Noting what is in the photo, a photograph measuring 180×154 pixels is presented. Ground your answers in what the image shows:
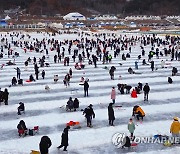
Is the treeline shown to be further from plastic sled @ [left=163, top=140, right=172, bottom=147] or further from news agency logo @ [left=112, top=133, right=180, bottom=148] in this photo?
plastic sled @ [left=163, top=140, right=172, bottom=147]

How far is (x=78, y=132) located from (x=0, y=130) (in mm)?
2943

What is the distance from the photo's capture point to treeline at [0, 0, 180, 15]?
126812 mm

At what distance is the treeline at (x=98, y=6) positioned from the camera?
416 ft

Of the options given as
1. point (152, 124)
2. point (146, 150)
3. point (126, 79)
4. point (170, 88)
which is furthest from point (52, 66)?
point (146, 150)

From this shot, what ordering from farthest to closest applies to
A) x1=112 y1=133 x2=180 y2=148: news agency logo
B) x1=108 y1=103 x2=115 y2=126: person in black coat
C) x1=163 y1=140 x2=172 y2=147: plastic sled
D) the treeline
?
1. the treeline
2. x1=108 y1=103 x2=115 y2=126: person in black coat
3. x1=112 y1=133 x2=180 y2=148: news agency logo
4. x1=163 y1=140 x2=172 y2=147: plastic sled

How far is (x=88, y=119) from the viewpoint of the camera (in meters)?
13.0

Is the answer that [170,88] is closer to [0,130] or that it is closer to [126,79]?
[126,79]

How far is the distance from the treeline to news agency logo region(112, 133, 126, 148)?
114 meters

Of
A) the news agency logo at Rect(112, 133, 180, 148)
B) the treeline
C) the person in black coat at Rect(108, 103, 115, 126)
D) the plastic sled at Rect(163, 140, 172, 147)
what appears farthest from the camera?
the treeline

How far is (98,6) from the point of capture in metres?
135

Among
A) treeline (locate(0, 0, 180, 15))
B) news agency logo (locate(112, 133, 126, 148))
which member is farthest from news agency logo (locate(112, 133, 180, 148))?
treeline (locate(0, 0, 180, 15))

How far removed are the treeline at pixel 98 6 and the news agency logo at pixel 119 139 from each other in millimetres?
114009

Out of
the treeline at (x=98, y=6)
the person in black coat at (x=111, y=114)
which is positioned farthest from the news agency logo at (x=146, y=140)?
the treeline at (x=98, y=6)

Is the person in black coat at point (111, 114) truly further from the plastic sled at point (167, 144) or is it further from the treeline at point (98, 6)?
the treeline at point (98, 6)
